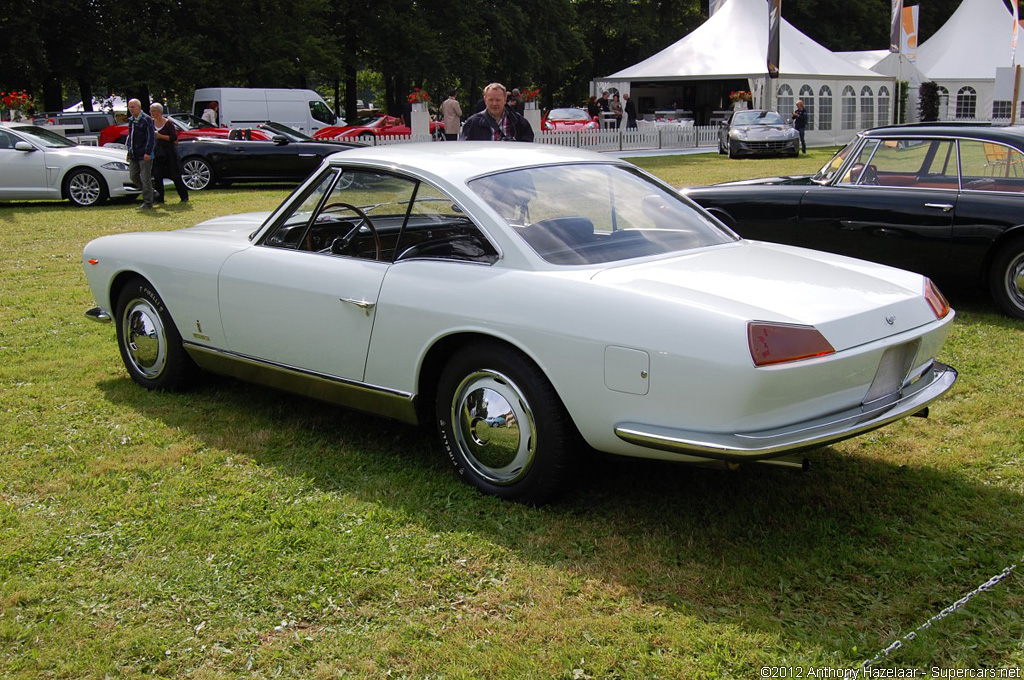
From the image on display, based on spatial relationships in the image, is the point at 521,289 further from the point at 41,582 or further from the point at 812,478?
the point at 41,582

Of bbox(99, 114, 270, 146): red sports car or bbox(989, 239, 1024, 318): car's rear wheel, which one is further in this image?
bbox(99, 114, 270, 146): red sports car

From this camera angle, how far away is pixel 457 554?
3.62 metres

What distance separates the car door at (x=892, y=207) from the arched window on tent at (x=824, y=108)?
2873cm

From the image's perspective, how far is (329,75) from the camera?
1578 inches

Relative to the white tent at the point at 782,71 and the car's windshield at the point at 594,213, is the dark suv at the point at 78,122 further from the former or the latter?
the car's windshield at the point at 594,213

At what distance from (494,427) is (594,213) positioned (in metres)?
1.09

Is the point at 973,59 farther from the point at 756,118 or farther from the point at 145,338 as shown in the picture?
the point at 145,338

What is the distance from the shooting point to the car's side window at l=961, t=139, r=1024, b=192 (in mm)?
6965

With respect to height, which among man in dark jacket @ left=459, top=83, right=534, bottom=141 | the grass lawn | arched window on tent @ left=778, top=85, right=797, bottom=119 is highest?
arched window on tent @ left=778, top=85, right=797, bottom=119

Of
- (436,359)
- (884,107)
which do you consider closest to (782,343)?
(436,359)

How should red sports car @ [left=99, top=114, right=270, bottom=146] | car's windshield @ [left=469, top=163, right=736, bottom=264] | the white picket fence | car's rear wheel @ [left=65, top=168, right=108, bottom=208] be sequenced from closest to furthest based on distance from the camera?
car's windshield @ [left=469, top=163, right=736, bottom=264] < car's rear wheel @ [left=65, top=168, right=108, bottom=208] < red sports car @ [left=99, top=114, right=270, bottom=146] < the white picket fence

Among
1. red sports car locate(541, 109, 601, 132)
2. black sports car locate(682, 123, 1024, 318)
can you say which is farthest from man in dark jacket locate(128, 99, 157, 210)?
red sports car locate(541, 109, 601, 132)

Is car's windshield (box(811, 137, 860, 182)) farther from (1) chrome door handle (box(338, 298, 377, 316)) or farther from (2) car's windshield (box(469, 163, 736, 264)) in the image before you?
(1) chrome door handle (box(338, 298, 377, 316))

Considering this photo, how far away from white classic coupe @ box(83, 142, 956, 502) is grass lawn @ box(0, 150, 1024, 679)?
38 centimetres
